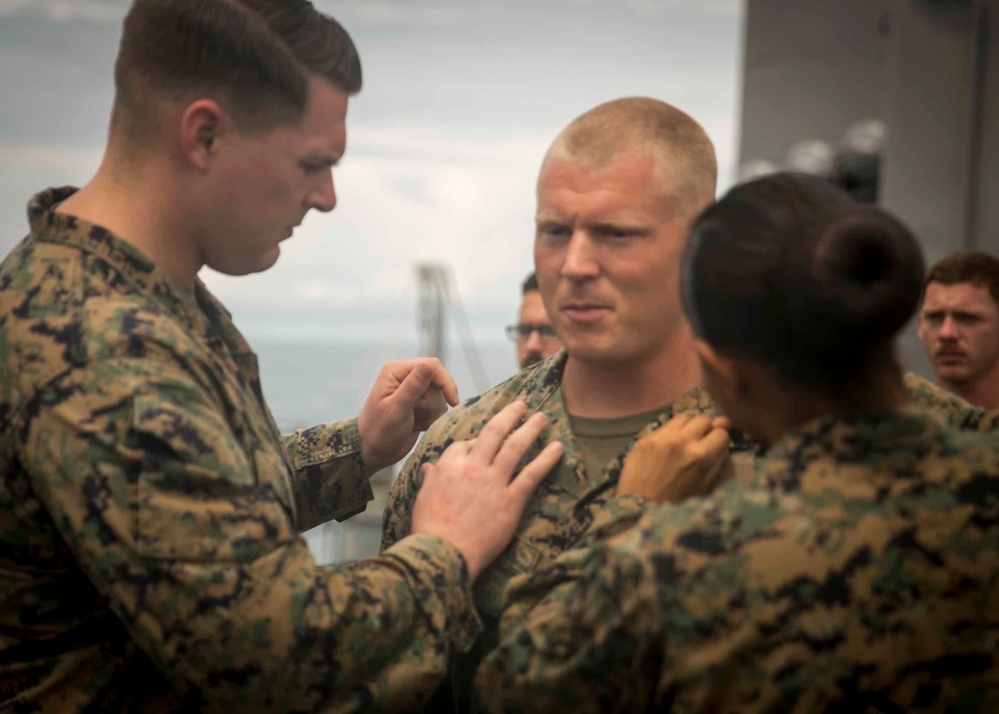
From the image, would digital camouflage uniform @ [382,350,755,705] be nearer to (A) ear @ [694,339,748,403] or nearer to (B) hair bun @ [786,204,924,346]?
(A) ear @ [694,339,748,403]

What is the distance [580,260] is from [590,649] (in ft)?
2.61

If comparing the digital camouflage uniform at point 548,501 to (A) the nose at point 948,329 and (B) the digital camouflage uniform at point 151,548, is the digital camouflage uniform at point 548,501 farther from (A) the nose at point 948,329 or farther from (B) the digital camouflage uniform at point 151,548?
(A) the nose at point 948,329

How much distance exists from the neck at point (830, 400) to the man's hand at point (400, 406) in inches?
37.5

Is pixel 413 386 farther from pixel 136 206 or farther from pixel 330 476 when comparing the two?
pixel 136 206

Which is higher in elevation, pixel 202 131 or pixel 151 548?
pixel 202 131

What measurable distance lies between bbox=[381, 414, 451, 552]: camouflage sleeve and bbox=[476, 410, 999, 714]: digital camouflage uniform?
2.86ft

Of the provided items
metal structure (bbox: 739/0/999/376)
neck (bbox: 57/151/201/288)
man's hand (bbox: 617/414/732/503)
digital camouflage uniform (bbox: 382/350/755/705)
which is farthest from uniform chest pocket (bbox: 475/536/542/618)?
metal structure (bbox: 739/0/999/376)

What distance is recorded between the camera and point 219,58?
6.03ft

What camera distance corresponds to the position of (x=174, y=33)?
1.84 m

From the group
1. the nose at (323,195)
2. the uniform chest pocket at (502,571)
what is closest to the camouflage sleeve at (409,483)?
the uniform chest pocket at (502,571)

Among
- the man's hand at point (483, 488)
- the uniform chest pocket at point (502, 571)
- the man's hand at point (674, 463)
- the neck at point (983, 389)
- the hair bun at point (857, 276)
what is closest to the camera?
the hair bun at point (857, 276)

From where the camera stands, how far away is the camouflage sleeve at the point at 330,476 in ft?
7.82

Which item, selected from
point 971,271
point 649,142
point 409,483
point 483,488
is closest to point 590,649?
point 483,488

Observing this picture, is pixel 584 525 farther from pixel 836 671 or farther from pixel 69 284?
pixel 69 284
